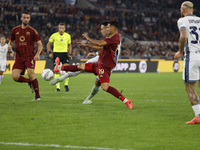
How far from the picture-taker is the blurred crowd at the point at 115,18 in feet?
117

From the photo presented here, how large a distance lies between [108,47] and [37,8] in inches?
1181

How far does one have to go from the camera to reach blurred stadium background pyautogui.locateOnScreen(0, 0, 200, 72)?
117ft

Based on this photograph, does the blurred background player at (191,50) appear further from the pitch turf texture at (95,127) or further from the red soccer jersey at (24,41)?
the red soccer jersey at (24,41)

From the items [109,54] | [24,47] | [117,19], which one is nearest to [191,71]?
[109,54]

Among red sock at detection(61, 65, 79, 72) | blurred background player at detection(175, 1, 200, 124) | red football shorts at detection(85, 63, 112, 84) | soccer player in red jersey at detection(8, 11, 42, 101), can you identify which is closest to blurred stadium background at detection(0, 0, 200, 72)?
soccer player in red jersey at detection(8, 11, 42, 101)

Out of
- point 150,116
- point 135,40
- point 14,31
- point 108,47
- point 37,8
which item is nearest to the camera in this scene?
point 150,116

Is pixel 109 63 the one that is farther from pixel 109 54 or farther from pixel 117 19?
pixel 117 19

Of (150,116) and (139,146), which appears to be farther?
(150,116)

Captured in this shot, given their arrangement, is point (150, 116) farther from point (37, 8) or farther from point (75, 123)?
point (37, 8)

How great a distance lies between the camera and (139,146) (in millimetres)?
4980

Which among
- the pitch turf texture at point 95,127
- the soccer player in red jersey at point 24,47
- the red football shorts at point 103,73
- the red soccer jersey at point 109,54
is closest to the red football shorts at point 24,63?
the soccer player in red jersey at point 24,47

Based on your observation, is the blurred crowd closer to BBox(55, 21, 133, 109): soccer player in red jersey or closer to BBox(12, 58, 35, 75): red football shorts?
BBox(12, 58, 35, 75): red football shorts

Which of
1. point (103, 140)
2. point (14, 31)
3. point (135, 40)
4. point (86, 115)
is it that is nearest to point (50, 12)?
point (135, 40)

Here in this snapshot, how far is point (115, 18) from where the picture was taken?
4297 centimetres
